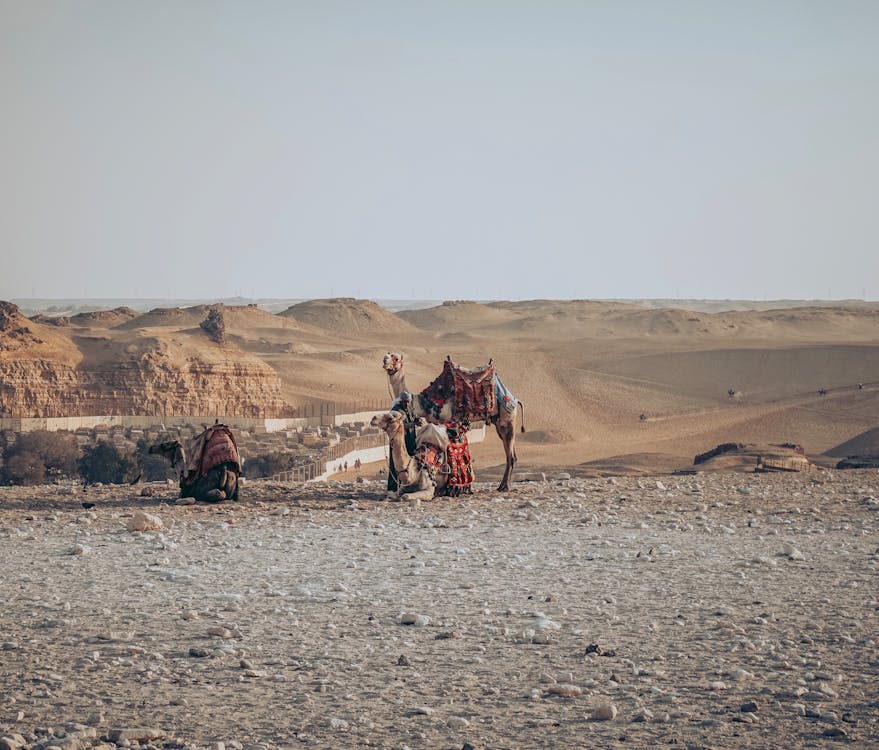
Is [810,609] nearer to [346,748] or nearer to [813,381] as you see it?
[346,748]

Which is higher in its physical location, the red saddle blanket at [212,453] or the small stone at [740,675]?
the red saddle blanket at [212,453]

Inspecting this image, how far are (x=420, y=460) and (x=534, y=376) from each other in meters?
51.4

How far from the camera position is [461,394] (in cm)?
1739

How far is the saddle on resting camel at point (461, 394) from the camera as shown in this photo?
17344mm

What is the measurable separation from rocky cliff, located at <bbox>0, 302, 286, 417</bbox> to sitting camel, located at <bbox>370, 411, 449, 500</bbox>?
108ft

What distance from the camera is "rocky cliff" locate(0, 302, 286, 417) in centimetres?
4744

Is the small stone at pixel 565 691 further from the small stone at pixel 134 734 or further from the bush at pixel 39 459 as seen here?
the bush at pixel 39 459

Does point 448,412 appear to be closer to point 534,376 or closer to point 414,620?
point 414,620

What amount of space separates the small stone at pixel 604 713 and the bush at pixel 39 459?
24.7 meters

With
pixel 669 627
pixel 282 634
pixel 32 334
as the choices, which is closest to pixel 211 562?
pixel 282 634

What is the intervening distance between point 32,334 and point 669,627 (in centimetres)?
4472

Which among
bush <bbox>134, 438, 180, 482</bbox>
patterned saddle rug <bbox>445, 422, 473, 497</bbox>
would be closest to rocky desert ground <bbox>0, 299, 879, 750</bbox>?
patterned saddle rug <bbox>445, 422, 473, 497</bbox>

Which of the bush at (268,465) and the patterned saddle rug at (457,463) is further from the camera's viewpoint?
the bush at (268,465)

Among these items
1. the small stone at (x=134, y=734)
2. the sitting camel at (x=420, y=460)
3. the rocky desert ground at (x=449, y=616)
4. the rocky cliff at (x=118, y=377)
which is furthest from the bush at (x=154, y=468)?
the small stone at (x=134, y=734)
